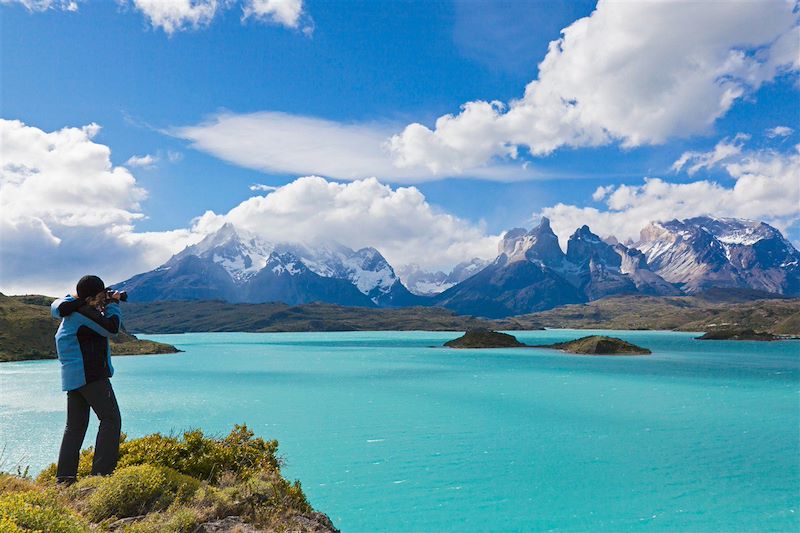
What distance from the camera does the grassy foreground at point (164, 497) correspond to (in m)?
9.61

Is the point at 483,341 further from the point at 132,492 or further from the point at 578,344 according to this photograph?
the point at 132,492

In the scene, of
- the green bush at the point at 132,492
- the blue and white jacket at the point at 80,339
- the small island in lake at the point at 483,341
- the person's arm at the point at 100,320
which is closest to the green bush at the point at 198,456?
the green bush at the point at 132,492

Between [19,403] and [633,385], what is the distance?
254 feet

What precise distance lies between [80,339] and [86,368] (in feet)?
2.43

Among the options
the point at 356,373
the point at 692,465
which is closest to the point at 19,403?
the point at 356,373

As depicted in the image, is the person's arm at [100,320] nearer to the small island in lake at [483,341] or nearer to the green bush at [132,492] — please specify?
the green bush at [132,492]

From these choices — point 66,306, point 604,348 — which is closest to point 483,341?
point 604,348

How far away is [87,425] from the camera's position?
12.5m

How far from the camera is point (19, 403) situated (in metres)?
56.0

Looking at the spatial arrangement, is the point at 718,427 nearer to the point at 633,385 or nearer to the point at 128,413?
the point at 633,385

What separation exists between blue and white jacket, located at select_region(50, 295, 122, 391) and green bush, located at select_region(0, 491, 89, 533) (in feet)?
10.7

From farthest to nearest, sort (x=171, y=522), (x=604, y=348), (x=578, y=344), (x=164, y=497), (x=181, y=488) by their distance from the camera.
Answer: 1. (x=578, y=344)
2. (x=604, y=348)
3. (x=181, y=488)
4. (x=164, y=497)
5. (x=171, y=522)

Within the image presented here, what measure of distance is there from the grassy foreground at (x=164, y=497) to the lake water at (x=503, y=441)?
7.78 metres

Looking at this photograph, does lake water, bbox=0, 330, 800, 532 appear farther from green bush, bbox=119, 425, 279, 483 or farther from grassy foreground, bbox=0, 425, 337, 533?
grassy foreground, bbox=0, 425, 337, 533
